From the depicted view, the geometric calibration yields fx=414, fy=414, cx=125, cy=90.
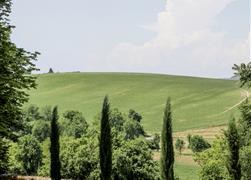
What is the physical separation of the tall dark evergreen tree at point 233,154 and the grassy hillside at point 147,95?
69709 millimetres

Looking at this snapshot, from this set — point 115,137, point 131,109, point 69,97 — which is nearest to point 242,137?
point 115,137

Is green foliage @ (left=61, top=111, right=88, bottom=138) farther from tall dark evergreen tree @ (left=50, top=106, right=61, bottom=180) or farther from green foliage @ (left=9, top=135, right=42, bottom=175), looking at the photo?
tall dark evergreen tree @ (left=50, top=106, right=61, bottom=180)

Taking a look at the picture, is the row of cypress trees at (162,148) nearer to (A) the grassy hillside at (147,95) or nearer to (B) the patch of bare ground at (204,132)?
(B) the patch of bare ground at (204,132)

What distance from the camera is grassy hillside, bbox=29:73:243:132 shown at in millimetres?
112188

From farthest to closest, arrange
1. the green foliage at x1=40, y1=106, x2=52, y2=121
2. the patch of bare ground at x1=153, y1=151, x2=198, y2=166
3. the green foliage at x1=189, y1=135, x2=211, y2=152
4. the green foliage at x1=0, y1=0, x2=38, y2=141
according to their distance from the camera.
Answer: the green foliage at x1=40, y1=106, x2=52, y2=121, the green foliage at x1=189, y1=135, x2=211, y2=152, the patch of bare ground at x1=153, y1=151, x2=198, y2=166, the green foliage at x1=0, y1=0, x2=38, y2=141

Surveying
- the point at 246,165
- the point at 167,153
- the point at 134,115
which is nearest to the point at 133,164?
the point at 167,153

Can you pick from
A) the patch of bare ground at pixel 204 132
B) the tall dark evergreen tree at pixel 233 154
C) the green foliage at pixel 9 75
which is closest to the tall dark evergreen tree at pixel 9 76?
the green foliage at pixel 9 75

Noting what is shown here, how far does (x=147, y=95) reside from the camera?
13100cm

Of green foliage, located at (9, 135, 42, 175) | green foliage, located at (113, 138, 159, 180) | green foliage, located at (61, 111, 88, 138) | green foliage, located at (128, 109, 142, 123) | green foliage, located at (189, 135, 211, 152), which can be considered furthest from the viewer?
green foliage, located at (128, 109, 142, 123)

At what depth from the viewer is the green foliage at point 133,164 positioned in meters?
42.4

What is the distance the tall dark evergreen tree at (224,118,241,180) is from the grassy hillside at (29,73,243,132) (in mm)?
69709

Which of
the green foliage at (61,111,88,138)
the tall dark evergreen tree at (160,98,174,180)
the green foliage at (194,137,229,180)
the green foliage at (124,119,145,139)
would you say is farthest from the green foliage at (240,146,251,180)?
the green foliage at (124,119,145,139)

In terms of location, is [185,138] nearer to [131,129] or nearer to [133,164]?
[131,129]

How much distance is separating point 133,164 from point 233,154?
551 inches
